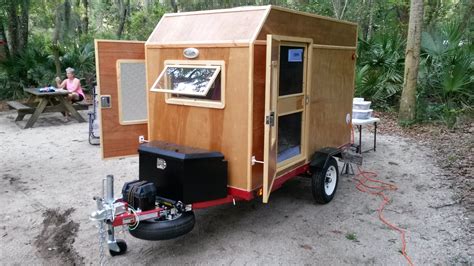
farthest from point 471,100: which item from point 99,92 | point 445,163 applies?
point 99,92

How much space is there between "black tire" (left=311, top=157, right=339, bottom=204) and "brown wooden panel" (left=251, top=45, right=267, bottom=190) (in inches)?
44.4

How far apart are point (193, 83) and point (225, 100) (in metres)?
0.39

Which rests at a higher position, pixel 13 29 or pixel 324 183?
pixel 13 29

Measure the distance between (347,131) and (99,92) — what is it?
3537mm

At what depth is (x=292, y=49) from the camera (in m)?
4.38

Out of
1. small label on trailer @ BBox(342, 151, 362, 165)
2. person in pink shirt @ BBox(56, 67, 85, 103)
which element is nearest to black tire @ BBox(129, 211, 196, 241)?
small label on trailer @ BBox(342, 151, 362, 165)

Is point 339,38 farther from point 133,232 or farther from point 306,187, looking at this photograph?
point 133,232

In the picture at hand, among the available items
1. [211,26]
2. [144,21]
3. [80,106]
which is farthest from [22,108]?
[144,21]

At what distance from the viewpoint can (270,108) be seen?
3650 millimetres

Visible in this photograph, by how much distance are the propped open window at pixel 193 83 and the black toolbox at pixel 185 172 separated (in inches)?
20.7

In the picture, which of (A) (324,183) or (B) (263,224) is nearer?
(B) (263,224)

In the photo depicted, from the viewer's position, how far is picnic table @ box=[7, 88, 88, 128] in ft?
31.8

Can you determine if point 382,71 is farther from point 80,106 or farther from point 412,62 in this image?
point 80,106

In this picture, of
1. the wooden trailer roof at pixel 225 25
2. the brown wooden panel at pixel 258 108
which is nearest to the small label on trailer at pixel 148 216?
the brown wooden panel at pixel 258 108
